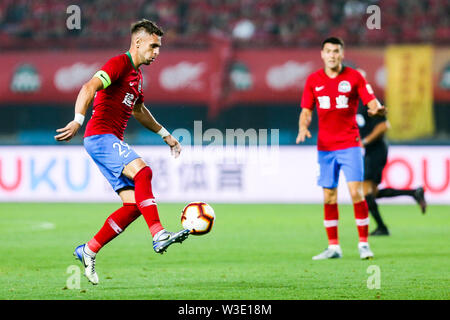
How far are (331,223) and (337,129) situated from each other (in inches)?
Answer: 38.6

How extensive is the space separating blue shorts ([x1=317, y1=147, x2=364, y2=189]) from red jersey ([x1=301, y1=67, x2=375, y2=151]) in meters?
0.06

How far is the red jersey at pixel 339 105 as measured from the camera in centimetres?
873

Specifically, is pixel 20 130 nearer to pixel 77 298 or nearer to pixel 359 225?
pixel 359 225

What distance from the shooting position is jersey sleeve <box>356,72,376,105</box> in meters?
8.55

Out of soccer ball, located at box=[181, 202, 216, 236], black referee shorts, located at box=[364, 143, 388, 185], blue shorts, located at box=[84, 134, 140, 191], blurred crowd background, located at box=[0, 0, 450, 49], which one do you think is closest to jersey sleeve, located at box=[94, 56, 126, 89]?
blue shorts, located at box=[84, 134, 140, 191]

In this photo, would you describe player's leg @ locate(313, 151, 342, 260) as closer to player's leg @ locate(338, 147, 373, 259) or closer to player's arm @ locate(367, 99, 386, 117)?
player's leg @ locate(338, 147, 373, 259)

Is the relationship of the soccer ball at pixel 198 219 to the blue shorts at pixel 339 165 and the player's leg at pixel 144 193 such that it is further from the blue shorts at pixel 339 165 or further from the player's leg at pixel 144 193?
the blue shorts at pixel 339 165

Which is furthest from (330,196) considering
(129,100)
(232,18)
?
(232,18)

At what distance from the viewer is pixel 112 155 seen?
666cm

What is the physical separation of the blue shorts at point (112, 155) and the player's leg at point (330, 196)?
108 inches

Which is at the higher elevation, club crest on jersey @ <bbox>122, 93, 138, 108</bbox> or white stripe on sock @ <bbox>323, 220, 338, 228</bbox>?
club crest on jersey @ <bbox>122, 93, 138, 108</bbox>

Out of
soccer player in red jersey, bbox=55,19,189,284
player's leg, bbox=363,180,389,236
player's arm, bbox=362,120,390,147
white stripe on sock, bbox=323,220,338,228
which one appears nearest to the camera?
soccer player in red jersey, bbox=55,19,189,284

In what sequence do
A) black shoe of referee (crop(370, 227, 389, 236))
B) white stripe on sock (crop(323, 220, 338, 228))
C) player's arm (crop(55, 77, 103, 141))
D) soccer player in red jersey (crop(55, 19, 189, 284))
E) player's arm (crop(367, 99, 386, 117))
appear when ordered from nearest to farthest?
player's arm (crop(55, 77, 103, 141)), soccer player in red jersey (crop(55, 19, 189, 284)), player's arm (crop(367, 99, 386, 117)), white stripe on sock (crop(323, 220, 338, 228)), black shoe of referee (crop(370, 227, 389, 236))
